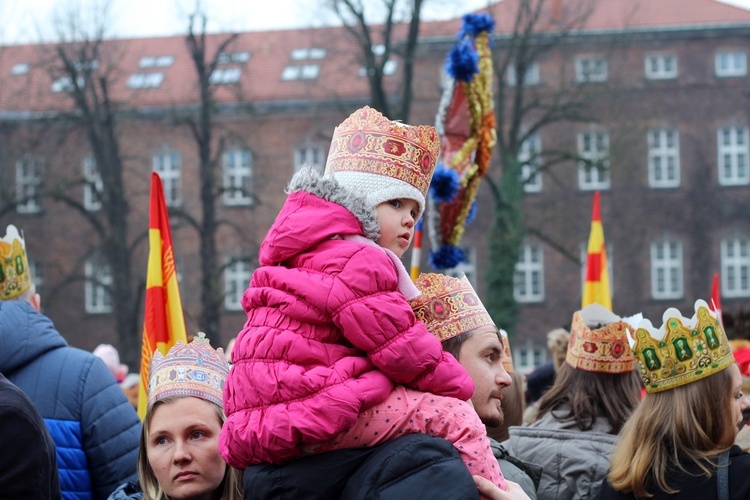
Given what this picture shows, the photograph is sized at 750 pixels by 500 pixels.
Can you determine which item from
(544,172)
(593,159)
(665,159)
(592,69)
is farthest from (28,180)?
(665,159)

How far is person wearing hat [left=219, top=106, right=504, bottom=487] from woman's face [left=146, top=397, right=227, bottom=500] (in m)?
0.58

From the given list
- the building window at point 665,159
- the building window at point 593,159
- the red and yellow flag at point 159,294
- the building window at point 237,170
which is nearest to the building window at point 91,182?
the building window at point 237,170

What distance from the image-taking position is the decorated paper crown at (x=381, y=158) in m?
3.47

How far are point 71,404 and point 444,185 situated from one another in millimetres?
3039

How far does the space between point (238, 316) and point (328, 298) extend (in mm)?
35975

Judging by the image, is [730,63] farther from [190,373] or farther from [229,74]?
[190,373]

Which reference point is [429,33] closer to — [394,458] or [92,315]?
[92,315]

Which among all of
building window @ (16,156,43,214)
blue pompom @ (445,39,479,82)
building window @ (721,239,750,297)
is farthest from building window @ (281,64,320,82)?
blue pompom @ (445,39,479,82)

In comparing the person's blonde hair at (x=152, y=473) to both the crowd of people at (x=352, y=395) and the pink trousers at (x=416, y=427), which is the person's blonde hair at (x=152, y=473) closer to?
the crowd of people at (x=352, y=395)

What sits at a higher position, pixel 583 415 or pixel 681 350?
pixel 681 350

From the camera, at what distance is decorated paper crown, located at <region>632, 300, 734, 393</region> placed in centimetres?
416

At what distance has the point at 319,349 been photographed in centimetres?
310

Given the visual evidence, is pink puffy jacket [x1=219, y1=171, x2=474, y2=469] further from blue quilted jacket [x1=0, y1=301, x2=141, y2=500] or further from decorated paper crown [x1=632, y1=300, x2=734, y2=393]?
blue quilted jacket [x1=0, y1=301, x2=141, y2=500]

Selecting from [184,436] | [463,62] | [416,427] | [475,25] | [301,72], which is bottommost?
[184,436]
